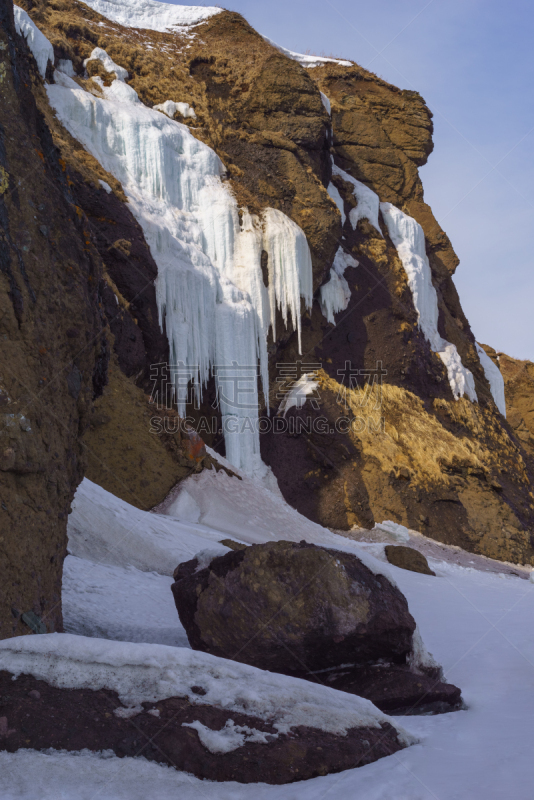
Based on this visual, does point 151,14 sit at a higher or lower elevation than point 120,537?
higher

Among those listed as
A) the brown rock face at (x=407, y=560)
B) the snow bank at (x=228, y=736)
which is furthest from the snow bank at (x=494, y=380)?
the snow bank at (x=228, y=736)

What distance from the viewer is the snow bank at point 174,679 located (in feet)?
6.88

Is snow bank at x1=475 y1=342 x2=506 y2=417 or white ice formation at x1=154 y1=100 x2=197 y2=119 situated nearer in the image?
white ice formation at x1=154 y1=100 x2=197 y2=119

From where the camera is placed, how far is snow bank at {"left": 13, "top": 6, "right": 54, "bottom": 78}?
12461 millimetres

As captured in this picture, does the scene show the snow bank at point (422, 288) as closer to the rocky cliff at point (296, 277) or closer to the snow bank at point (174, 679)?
the rocky cliff at point (296, 277)

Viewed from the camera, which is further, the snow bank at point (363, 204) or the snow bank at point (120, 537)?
the snow bank at point (363, 204)

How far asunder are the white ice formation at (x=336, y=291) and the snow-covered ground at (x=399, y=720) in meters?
8.87

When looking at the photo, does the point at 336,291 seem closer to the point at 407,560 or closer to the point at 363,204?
the point at 363,204

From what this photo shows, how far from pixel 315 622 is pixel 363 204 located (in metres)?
17.3

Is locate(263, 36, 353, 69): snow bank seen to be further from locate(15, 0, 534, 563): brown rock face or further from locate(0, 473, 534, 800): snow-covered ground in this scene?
locate(0, 473, 534, 800): snow-covered ground

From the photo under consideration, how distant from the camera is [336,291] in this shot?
17031mm

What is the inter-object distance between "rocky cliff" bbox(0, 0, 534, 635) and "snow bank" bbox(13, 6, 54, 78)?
1.51 ft

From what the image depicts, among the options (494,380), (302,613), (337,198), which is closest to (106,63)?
(337,198)

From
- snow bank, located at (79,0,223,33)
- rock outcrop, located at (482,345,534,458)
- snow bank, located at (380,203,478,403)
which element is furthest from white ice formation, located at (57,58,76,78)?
rock outcrop, located at (482,345,534,458)
